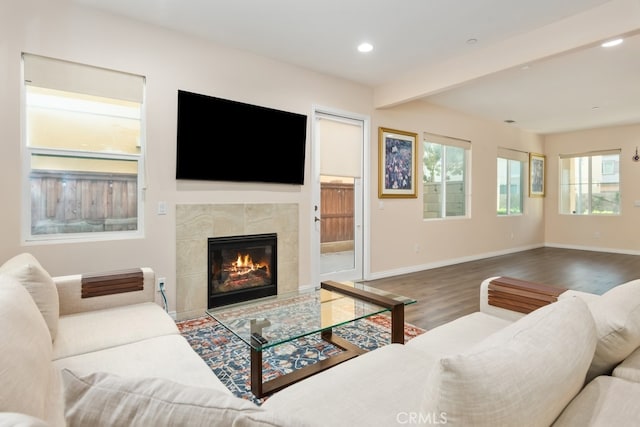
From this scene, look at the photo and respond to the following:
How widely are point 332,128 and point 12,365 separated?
13.3 ft

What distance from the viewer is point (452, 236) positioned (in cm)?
609

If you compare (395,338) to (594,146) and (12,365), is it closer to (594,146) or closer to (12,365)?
(12,365)

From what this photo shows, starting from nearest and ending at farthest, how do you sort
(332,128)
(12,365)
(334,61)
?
(12,365) < (334,61) < (332,128)

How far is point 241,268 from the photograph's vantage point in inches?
149

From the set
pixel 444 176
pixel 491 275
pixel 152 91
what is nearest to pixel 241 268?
pixel 152 91

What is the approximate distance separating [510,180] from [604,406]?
24.6 ft

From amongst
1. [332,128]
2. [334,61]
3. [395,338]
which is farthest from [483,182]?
[395,338]

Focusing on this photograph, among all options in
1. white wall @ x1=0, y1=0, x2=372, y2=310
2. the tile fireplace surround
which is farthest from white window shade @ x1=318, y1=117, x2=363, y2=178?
the tile fireplace surround

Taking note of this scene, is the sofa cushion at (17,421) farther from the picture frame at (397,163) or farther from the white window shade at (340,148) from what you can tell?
the picture frame at (397,163)

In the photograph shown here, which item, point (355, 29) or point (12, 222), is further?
point (355, 29)

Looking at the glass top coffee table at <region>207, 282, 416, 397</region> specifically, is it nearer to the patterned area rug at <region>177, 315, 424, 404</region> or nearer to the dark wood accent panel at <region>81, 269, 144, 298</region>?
the patterned area rug at <region>177, 315, 424, 404</region>

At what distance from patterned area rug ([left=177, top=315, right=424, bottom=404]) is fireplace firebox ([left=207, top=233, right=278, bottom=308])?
0.47 meters

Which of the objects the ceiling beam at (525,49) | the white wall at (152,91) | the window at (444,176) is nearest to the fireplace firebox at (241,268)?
the white wall at (152,91)

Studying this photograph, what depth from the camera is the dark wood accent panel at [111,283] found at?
2.24 m
